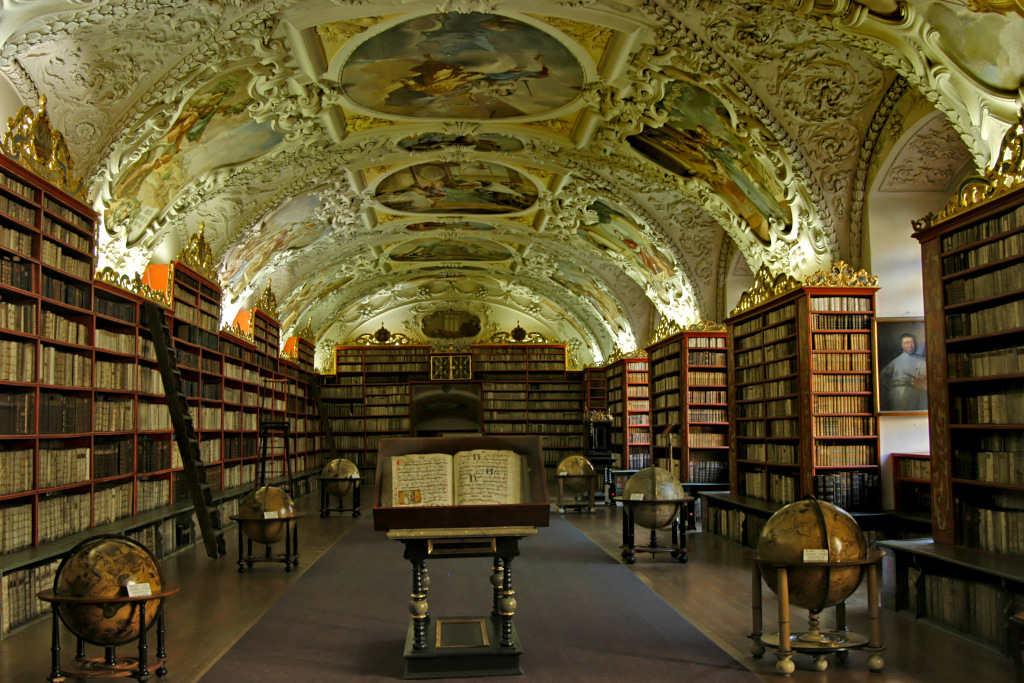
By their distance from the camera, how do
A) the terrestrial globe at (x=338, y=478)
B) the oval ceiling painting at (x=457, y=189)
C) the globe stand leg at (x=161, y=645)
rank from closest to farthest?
the globe stand leg at (x=161, y=645) < the terrestrial globe at (x=338, y=478) < the oval ceiling painting at (x=457, y=189)

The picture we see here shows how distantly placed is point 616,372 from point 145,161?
591 inches

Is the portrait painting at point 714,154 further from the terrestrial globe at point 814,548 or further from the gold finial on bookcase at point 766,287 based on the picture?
the terrestrial globe at point 814,548

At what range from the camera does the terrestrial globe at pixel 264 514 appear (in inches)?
376

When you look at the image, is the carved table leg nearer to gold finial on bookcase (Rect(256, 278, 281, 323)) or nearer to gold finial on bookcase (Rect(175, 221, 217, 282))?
gold finial on bookcase (Rect(175, 221, 217, 282))

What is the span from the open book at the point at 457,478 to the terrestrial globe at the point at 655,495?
4567mm

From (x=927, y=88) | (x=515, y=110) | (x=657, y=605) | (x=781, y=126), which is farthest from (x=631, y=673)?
(x=515, y=110)

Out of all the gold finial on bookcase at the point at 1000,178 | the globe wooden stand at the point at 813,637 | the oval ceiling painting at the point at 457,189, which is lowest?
the globe wooden stand at the point at 813,637

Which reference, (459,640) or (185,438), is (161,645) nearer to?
(459,640)

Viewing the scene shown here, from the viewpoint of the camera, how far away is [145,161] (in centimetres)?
1045

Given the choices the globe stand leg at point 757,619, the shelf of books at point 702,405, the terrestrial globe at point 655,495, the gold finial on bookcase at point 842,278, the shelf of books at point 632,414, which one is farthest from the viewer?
the shelf of books at point 632,414

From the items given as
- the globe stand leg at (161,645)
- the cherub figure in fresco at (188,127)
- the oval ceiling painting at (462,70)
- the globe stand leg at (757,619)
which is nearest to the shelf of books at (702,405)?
the oval ceiling painting at (462,70)

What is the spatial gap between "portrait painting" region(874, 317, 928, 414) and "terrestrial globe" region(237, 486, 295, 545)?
7.48 meters

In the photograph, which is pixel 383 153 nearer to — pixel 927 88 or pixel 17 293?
pixel 17 293

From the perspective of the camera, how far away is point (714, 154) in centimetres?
1158
